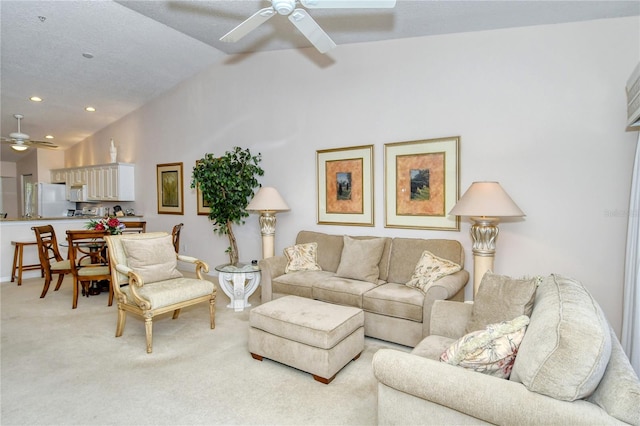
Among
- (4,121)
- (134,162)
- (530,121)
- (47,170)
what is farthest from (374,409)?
(47,170)

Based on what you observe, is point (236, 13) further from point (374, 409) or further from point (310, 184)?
point (374, 409)

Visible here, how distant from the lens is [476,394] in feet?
4.54

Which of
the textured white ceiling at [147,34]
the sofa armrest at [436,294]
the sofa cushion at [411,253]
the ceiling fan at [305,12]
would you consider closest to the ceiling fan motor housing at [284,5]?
the ceiling fan at [305,12]

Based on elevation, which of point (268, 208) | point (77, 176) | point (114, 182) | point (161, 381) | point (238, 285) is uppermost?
point (77, 176)

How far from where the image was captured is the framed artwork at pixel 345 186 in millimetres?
4277

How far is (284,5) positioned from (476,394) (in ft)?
7.99

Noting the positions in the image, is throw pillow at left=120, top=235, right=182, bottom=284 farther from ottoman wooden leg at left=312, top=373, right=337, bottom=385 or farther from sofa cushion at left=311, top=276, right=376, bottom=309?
ottoman wooden leg at left=312, top=373, right=337, bottom=385

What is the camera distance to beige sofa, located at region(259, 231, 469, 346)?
9.91 ft

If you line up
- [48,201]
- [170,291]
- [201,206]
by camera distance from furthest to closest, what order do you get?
[48,201], [201,206], [170,291]

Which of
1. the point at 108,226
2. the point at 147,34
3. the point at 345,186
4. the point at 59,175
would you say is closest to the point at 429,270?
the point at 345,186

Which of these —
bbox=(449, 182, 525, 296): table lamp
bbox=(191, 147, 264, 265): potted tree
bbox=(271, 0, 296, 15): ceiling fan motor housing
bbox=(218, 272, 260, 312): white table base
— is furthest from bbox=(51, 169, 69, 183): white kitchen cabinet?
bbox=(449, 182, 525, 296): table lamp

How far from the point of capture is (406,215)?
4.01 metres

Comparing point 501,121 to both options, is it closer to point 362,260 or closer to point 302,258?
point 362,260

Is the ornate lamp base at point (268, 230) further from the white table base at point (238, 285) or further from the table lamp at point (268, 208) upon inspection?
the white table base at point (238, 285)
